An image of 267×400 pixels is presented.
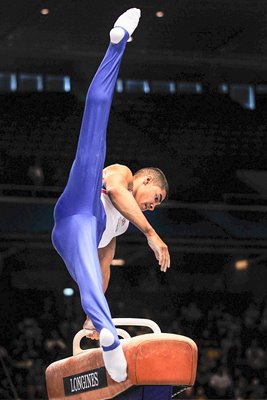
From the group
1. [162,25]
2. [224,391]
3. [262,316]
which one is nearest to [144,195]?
[162,25]

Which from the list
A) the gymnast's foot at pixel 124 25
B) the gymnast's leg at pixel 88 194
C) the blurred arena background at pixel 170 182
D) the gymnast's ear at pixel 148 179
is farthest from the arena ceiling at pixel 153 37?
the gymnast's ear at pixel 148 179

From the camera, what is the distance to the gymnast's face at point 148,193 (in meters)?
5.14

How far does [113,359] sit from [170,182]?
31.2 feet

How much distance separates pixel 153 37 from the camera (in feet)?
41.6

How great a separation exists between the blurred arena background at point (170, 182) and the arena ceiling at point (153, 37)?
1.3 inches

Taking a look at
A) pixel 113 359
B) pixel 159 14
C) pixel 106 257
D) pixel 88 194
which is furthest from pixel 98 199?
pixel 159 14

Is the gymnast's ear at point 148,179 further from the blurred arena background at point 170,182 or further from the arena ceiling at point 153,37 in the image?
the blurred arena background at point 170,182

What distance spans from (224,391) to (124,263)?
2.73m

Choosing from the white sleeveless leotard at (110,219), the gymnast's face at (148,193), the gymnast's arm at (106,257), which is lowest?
the gymnast's arm at (106,257)

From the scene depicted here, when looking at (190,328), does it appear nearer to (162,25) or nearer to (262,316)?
(262,316)

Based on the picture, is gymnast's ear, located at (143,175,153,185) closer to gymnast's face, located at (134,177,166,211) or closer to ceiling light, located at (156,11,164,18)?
gymnast's face, located at (134,177,166,211)

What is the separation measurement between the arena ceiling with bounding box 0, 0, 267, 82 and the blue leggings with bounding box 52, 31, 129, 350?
6.33 meters

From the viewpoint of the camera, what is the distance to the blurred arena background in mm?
12750

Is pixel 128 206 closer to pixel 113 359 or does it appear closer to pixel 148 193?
pixel 148 193
